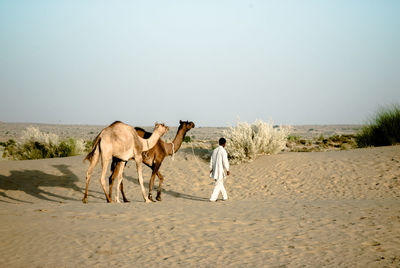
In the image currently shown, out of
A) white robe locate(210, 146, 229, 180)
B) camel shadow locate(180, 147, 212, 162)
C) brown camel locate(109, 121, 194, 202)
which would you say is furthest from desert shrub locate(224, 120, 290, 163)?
white robe locate(210, 146, 229, 180)

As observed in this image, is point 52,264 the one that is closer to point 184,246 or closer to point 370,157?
point 184,246

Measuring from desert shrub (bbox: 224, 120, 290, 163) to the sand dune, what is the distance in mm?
3433

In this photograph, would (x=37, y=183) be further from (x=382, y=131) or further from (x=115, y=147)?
(x=382, y=131)

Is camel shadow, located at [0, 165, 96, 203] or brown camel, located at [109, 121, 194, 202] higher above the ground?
brown camel, located at [109, 121, 194, 202]

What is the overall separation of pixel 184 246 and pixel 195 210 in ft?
10.1

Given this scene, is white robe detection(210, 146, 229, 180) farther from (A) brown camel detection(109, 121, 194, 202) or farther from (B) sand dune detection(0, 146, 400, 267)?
(A) brown camel detection(109, 121, 194, 202)

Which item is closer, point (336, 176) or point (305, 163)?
point (336, 176)

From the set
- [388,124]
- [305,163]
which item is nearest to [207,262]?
[305,163]

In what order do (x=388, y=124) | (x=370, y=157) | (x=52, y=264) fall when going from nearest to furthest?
(x=52, y=264) → (x=370, y=157) → (x=388, y=124)

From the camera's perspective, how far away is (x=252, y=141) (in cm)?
1908

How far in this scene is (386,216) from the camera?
364 inches

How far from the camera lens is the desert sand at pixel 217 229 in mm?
6688

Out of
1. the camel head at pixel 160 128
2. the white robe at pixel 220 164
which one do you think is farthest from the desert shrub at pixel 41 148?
the white robe at pixel 220 164

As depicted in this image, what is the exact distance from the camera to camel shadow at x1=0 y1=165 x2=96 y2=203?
50.6 ft
